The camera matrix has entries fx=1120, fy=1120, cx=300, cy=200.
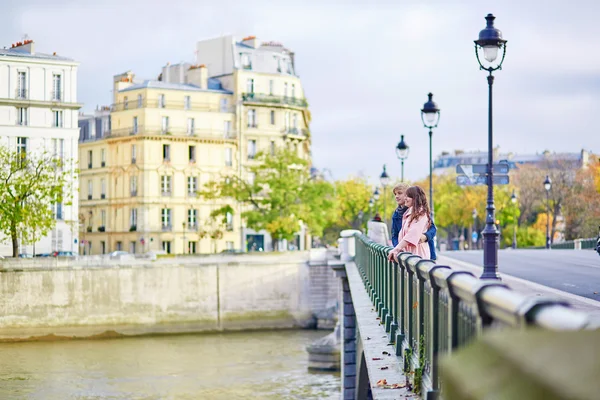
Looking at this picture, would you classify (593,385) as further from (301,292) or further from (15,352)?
(301,292)

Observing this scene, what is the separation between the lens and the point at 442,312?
651 cm

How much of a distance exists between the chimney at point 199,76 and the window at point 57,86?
55.3 ft

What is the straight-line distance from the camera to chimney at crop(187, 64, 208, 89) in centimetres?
8906

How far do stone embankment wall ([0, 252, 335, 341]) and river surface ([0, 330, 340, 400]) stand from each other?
7.16 feet

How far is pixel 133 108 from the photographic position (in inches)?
3410

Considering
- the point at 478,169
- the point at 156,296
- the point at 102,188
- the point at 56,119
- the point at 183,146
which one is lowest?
the point at 156,296

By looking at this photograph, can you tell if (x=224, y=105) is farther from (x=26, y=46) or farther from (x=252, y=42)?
(x=26, y=46)

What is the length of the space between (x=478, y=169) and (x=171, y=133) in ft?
219

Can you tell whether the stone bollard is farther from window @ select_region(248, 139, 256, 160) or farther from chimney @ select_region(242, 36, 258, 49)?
chimney @ select_region(242, 36, 258, 49)

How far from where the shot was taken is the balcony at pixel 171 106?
283ft

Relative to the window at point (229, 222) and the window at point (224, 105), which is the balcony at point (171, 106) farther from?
the window at point (229, 222)

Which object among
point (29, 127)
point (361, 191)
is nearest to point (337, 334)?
point (29, 127)

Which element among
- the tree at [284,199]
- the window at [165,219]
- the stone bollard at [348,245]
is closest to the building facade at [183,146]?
the window at [165,219]

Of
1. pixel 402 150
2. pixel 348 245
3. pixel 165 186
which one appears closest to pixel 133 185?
pixel 165 186
